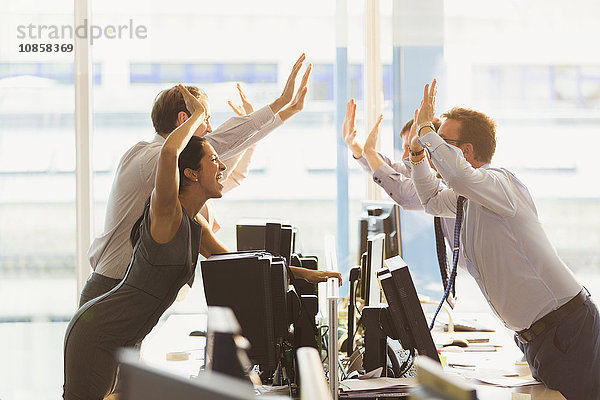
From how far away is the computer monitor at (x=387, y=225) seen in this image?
9.73 ft

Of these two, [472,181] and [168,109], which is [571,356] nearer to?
[472,181]

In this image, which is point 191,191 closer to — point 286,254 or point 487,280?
point 286,254

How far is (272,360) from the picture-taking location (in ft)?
6.52

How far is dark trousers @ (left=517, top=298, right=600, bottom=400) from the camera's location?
7.54 feet

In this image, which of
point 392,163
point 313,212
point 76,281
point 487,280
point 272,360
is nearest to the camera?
point 272,360

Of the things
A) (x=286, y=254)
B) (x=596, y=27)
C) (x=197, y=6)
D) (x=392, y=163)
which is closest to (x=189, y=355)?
(x=286, y=254)

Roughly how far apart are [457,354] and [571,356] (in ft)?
2.21

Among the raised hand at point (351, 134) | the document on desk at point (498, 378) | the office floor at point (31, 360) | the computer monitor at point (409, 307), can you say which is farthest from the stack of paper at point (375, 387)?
the office floor at point (31, 360)

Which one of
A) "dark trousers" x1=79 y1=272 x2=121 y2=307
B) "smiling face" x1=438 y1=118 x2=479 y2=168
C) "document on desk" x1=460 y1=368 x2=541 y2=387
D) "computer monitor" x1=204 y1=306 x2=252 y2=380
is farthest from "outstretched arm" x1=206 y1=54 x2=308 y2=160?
"computer monitor" x1=204 y1=306 x2=252 y2=380

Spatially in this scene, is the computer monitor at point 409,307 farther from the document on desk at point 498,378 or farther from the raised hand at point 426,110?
the raised hand at point 426,110

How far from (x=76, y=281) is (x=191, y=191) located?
2496 mm

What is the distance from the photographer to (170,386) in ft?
2.70

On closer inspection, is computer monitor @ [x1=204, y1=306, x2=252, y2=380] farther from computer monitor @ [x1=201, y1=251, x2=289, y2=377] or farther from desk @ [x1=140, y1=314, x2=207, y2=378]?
desk @ [x1=140, y1=314, x2=207, y2=378]

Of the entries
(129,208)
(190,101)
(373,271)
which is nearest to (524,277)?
(373,271)
